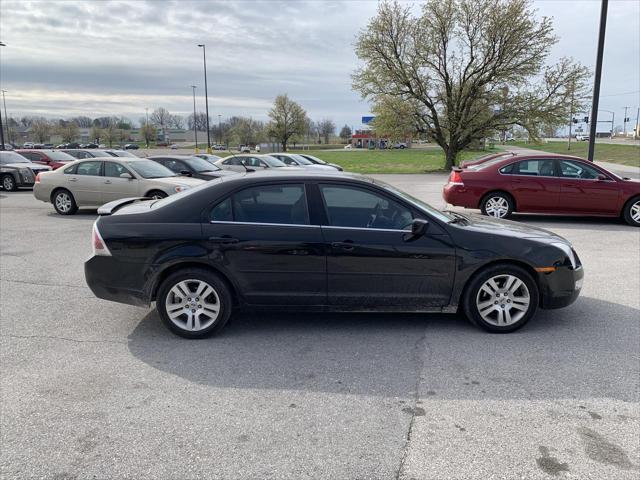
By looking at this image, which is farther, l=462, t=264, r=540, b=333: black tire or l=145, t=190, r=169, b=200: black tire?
l=145, t=190, r=169, b=200: black tire

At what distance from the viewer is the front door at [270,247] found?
14.2 ft

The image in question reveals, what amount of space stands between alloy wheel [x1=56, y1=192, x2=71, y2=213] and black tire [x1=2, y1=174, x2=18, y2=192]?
877cm

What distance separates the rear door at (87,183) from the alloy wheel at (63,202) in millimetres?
224

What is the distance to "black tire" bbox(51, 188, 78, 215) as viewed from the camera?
12055 mm

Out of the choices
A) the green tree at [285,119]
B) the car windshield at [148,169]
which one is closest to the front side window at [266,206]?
the car windshield at [148,169]

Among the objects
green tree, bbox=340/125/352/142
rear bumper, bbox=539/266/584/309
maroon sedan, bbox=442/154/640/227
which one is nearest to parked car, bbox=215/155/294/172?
maroon sedan, bbox=442/154/640/227

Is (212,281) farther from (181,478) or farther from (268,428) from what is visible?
(181,478)

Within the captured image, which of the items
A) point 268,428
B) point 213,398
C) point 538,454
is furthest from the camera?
point 213,398

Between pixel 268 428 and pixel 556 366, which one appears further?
pixel 556 366

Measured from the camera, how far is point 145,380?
3.65 metres

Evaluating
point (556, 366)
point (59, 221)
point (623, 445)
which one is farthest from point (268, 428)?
point (59, 221)

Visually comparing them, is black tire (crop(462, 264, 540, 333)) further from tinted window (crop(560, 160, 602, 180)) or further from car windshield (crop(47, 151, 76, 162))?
car windshield (crop(47, 151, 76, 162))

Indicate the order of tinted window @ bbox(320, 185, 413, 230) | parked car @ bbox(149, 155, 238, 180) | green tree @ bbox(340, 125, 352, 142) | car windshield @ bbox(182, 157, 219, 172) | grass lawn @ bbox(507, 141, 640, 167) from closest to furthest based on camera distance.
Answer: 1. tinted window @ bbox(320, 185, 413, 230)
2. parked car @ bbox(149, 155, 238, 180)
3. car windshield @ bbox(182, 157, 219, 172)
4. grass lawn @ bbox(507, 141, 640, 167)
5. green tree @ bbox(340, 125, 352, 142)

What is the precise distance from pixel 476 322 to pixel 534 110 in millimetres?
28161
